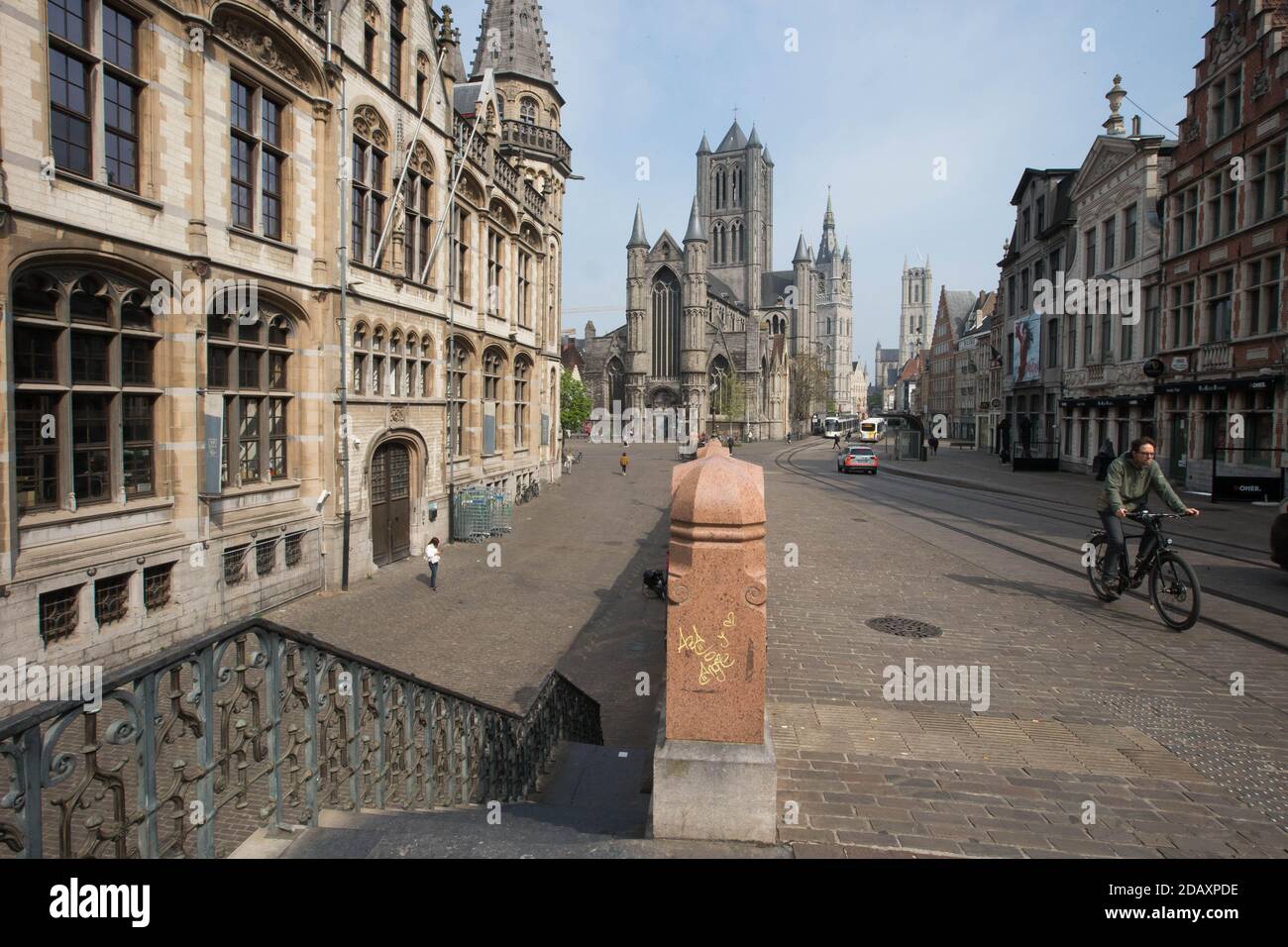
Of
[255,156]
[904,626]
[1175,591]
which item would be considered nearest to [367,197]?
[255,156]

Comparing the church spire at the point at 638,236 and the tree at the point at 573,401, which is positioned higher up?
the church spire at the point at 638,236

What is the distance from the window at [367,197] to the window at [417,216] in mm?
942

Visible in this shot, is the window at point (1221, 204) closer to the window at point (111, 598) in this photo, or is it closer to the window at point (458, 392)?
the window at point (458, 392)

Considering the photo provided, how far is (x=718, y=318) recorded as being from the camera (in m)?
106

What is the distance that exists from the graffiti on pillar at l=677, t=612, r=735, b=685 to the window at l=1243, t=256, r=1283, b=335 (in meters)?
26.7

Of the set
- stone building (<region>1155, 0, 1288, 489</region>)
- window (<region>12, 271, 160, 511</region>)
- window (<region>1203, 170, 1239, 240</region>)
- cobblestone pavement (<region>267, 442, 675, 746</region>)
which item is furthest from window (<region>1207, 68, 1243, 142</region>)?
window (<region>12, 271, 160, 511</region>)

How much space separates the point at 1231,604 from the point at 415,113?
63.0 feet

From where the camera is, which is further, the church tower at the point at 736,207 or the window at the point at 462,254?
the church tower at the point at 736,207

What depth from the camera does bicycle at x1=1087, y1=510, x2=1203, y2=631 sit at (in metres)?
7.82

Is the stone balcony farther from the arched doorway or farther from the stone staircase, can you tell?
the stone staircase

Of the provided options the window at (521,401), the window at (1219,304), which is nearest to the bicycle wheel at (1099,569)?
the window at (1219,304)

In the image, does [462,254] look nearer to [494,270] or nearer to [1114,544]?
[494,270]

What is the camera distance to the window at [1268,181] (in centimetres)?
2241

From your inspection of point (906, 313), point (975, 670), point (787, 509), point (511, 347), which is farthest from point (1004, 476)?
point (906, 313)
